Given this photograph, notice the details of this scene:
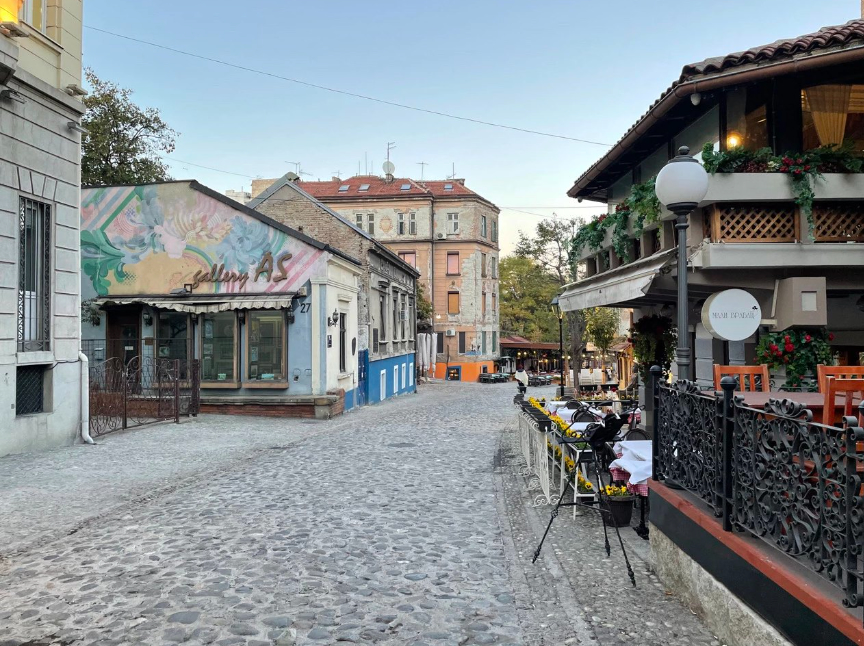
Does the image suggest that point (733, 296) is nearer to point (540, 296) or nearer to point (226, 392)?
point (226, 392)

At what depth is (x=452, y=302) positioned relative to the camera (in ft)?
171

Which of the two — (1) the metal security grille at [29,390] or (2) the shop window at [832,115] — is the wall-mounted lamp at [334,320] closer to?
(1) the metal security grille at [29,390]

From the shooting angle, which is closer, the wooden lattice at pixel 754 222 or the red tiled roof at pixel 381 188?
the wooden lattice at pixel 754 222

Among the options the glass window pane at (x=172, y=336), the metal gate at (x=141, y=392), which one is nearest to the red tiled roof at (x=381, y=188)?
the glass window pane at (x=172, y=336)

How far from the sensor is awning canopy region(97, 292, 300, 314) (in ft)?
60.4

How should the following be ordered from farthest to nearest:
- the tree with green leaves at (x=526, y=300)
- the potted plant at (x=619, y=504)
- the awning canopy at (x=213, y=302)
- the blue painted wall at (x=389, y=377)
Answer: the tree with green leaves at (x=526, y=300) < the blue painted wall at (x=389, y=377) < the awning canopy at (x=213, y=302) < the potted plant at (x=619, y=504)

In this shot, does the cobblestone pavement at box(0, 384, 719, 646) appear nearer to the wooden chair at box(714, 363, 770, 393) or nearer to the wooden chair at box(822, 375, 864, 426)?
the wooden chair at box(822, 375, 864, 426)

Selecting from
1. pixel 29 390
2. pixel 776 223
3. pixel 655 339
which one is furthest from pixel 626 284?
pixel 29 390

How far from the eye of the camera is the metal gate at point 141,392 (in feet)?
45.4

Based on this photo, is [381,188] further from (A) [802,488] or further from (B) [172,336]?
(A) [802,488]

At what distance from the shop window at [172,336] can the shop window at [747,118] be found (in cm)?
1456

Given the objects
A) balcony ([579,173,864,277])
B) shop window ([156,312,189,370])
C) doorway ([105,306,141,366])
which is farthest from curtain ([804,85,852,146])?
doorway ([105,306,141,366])

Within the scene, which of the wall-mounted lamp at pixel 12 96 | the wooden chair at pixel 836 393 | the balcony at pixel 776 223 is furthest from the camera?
the wall-mounted lamp at pixel 12 96

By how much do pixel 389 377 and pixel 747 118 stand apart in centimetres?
2141
